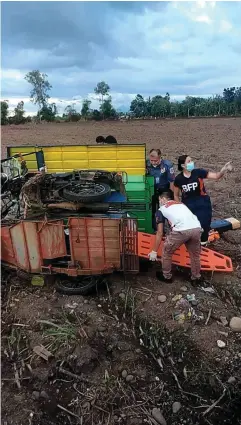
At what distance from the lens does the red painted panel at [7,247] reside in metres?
4.88

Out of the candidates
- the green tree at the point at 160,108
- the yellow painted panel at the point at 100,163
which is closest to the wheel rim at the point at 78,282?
the yellow painted panel at the point at 100,163

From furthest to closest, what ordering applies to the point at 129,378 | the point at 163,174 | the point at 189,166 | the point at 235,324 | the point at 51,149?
the point at 51,149
the point at 163,174
the point at 189,166
the point at 235,324
the point at 129,378

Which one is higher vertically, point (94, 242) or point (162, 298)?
point (94, 242)

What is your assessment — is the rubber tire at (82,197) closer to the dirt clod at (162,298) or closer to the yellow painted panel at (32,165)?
the dirt clod at (162,298)

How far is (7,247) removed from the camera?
195 inches

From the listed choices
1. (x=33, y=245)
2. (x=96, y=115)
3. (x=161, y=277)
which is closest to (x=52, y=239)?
(x=33, y=245)

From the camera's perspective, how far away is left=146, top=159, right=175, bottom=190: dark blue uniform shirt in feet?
18.7

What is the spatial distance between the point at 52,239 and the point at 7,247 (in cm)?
68

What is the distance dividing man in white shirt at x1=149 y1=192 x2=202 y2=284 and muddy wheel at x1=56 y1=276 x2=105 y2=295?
2.57 feet

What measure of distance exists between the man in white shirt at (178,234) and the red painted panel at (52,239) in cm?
111

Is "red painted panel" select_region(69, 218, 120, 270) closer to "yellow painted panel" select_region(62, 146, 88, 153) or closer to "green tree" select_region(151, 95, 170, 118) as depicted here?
"yellow painted panel" select_region(62, 146, 88, 153)

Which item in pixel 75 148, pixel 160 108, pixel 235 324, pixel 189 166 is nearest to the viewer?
pixel 235 324

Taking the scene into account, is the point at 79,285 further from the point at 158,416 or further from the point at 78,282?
the point at 158,416

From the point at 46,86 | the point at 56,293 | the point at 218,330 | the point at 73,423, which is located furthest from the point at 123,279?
the point at 46,86
